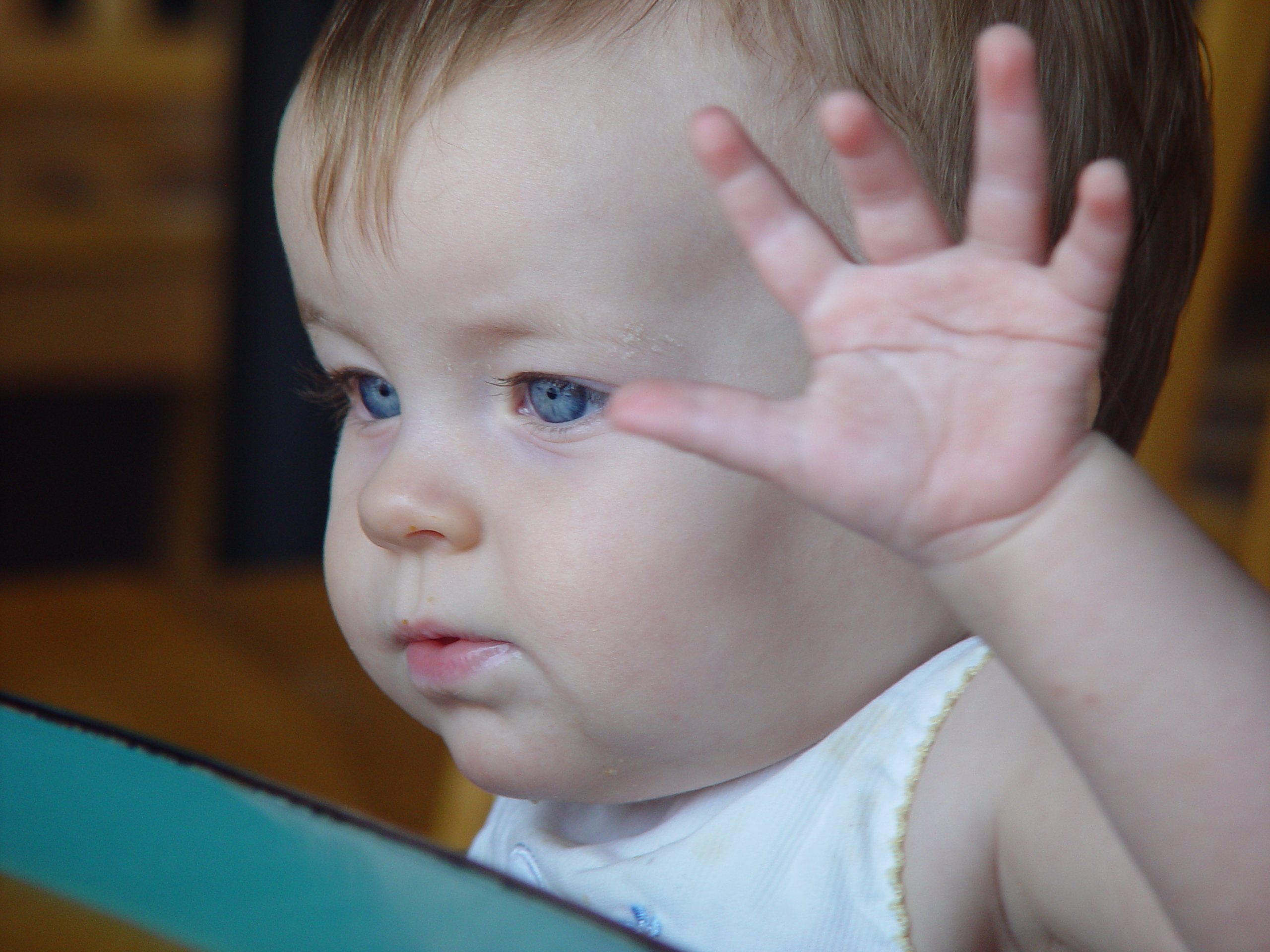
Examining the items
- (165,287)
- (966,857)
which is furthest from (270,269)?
(966,857)

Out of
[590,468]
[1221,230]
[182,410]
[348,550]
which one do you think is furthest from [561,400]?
[182,410]

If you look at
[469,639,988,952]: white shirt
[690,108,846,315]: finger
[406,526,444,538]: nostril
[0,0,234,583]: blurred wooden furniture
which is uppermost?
[690,108,846,315]: finger

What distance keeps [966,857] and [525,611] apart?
0.21 m

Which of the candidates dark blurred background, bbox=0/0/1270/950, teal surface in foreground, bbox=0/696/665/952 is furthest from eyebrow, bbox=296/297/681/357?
dark blurred background, bbox=0/0/1270/950

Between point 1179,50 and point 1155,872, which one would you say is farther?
point 1179,50

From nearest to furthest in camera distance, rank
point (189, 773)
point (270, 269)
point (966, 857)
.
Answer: point (189, 773) → point (966, 857) → point (270, 269)

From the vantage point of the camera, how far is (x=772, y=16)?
0.55 meters

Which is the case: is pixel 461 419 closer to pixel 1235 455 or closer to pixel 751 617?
pixel 751 617

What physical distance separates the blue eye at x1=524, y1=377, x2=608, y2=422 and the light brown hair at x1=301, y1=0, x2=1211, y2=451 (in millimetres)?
104

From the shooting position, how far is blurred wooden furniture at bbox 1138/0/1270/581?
2.67 ft

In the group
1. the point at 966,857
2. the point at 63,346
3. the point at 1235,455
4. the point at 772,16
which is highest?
the point at 772,16

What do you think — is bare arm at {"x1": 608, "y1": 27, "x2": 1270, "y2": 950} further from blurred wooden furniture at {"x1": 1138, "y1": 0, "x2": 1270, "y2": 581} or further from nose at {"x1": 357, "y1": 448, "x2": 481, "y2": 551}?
blurred wooden furniture at {"x1": 1138, "y1": 0, "x2": 1270, "y2": 581}

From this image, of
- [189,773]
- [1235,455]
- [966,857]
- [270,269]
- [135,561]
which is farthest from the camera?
[135,561]

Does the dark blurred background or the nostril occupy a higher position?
the nostril
